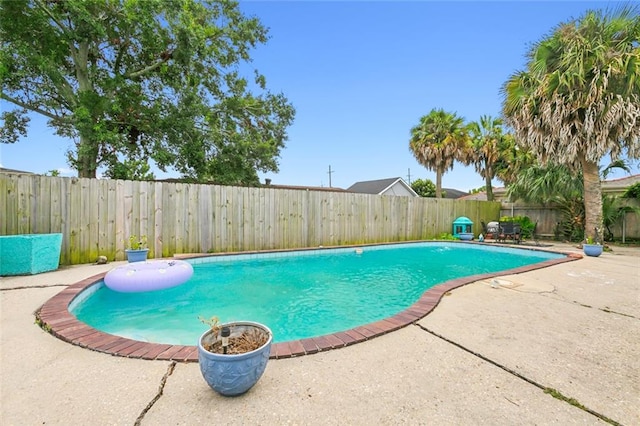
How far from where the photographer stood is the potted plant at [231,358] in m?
1.60

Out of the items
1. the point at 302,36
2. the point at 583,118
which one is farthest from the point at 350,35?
the point at 583,118

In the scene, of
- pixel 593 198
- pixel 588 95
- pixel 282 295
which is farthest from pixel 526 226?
pixel 282 295

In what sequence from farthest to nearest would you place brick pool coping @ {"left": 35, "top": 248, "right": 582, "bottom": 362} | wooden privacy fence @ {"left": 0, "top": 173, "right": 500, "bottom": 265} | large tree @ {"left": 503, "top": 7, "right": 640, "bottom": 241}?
large tree @ {"left": 503, "top": 7, "right": 640, "bottom": 241}, wooden privacy fence @ {"left": 0, "top": 173, "right": 500, "bottom": 265}, brick pool coping @ {"left": 35, "top": 248, "right": 582, "bottom": 362}

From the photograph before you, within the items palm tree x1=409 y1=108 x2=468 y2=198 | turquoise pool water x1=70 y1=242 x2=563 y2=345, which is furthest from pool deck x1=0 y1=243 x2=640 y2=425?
palm tree x1=409 y1=108 x2=468 y2=198

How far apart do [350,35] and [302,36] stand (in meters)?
1.84

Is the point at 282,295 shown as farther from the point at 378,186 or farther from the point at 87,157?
the point at 378,186

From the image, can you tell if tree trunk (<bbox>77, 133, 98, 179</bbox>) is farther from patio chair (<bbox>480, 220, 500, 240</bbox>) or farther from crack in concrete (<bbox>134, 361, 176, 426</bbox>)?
patio chair (<bbox>480, 220, 500, 240</bbox>)

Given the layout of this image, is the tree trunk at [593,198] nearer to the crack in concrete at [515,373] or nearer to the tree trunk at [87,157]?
the crack in concrete at [515,373]

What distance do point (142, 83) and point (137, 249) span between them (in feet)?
29.6

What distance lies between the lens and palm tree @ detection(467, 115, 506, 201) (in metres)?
15.7

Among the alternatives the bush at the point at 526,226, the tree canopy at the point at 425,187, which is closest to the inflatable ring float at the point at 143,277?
the bush at the point at 526,226

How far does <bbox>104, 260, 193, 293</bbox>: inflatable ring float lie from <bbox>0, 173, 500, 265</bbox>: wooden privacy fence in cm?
236

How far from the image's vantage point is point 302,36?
10.6 meters

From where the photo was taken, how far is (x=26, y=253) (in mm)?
4590
